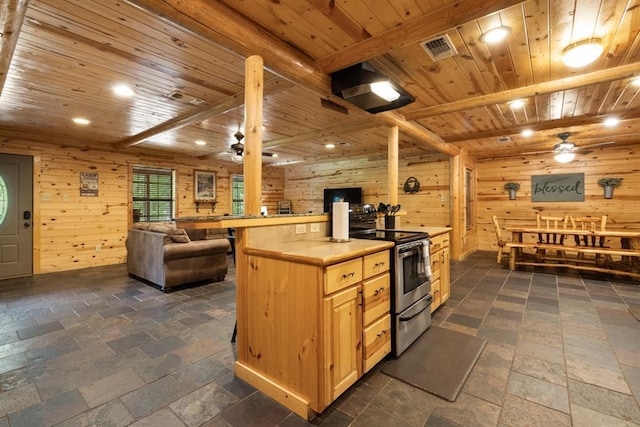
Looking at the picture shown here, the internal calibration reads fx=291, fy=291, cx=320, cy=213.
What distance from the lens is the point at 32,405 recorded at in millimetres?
1709

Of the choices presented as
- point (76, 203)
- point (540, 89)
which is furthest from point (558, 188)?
point (76, 203)

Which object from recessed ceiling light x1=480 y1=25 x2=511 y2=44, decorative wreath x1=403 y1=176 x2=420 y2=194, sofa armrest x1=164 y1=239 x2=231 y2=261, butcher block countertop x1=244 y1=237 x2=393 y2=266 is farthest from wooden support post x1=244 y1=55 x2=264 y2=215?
decorative wreath x1=403 y1=176 x2=420 y2=194

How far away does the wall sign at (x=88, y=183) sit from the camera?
18.2 feet

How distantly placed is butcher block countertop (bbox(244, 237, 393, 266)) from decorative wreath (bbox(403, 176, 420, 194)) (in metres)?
5.14

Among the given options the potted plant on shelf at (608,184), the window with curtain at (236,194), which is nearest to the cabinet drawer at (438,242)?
the potted plant on shelf at (608,184)

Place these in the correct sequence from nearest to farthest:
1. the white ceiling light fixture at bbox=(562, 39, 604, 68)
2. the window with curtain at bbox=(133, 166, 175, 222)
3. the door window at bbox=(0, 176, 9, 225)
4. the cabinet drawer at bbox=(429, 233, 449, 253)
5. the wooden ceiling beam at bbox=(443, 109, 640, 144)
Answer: the white ceiling light fixture at bbox=(562, 39, 604, 68)
the cabinet drawer at bbox=(429, 233, 449, 253)
the wooden ceiling beam at bbox=(443, 109, 640, 144)
the door window at bbox=(0, 176, 9, 225)
the window with curtain at bbox=(133, 166, 175, 222)

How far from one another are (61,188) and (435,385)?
21.8ft

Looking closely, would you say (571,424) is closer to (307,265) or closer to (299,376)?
(299,376)

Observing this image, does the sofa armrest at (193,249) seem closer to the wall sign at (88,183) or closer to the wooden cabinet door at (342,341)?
the wall sign at (88,183)

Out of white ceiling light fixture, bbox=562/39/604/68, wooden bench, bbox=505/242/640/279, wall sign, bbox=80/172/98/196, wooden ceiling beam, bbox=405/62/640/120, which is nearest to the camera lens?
white ceiling light fixture, bbox=562/39/604/68

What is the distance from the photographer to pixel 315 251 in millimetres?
1749

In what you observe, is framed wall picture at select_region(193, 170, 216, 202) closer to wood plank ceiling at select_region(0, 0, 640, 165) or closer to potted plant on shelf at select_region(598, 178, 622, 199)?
wood plank ceiling at select_region(0, 0, 640, 165)

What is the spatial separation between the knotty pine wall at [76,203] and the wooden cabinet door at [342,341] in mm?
5985

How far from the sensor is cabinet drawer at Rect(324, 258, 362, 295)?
5.16 feet
